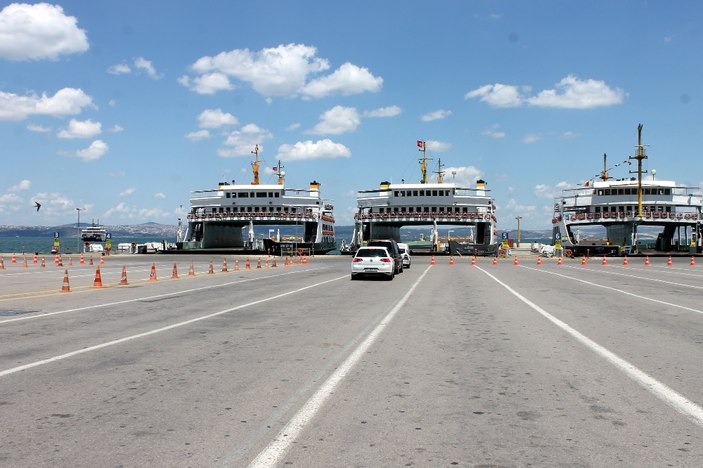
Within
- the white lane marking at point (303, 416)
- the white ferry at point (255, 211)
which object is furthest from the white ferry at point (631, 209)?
the white lane marking at point (303, 416)

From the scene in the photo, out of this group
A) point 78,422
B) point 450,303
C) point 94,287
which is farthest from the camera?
point 94,287

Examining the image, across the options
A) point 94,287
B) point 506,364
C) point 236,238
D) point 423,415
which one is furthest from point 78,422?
point 236,238

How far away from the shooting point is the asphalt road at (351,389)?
15.1 feet

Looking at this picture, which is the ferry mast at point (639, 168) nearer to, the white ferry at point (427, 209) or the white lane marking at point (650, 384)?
the white ferry at point (427, 209)

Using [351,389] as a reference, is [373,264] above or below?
above

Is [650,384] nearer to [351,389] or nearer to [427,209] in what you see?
[351,389]

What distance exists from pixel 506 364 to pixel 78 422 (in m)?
5.08

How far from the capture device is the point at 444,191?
74875 mm

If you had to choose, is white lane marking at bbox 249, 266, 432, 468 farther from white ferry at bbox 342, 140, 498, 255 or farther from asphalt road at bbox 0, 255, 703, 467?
white ferry at bbox 342, 140, 498, 255

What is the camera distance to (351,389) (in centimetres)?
649

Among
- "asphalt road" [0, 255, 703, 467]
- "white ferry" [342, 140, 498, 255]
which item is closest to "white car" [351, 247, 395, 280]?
"asphalt road" [0, 255, 703, 467]

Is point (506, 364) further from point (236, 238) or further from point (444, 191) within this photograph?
point (236, 238)

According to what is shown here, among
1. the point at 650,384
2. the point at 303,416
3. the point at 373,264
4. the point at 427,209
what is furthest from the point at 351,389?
the point at 427,209

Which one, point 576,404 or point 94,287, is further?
point 94,287
